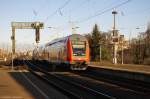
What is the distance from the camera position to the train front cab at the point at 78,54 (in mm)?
39156

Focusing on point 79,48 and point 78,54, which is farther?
point 79,48

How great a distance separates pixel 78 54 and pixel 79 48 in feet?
2.07

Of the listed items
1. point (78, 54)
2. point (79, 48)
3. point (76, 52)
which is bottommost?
point (78, 54)

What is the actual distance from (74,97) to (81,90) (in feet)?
14.2

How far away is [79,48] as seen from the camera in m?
39.9

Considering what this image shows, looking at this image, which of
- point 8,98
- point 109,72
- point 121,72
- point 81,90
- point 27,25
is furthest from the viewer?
point 27,25

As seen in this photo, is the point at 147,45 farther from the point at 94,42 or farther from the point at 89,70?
the point at 89,70

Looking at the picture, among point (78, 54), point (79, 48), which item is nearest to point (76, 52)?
point (78, 54)

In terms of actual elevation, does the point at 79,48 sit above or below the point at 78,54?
above

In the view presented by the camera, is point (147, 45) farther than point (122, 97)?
Yes

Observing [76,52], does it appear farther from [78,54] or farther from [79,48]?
[79,48]

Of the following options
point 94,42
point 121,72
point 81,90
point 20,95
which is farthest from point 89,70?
point 94,42

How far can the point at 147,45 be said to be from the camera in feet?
303

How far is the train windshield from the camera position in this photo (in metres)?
39.7
